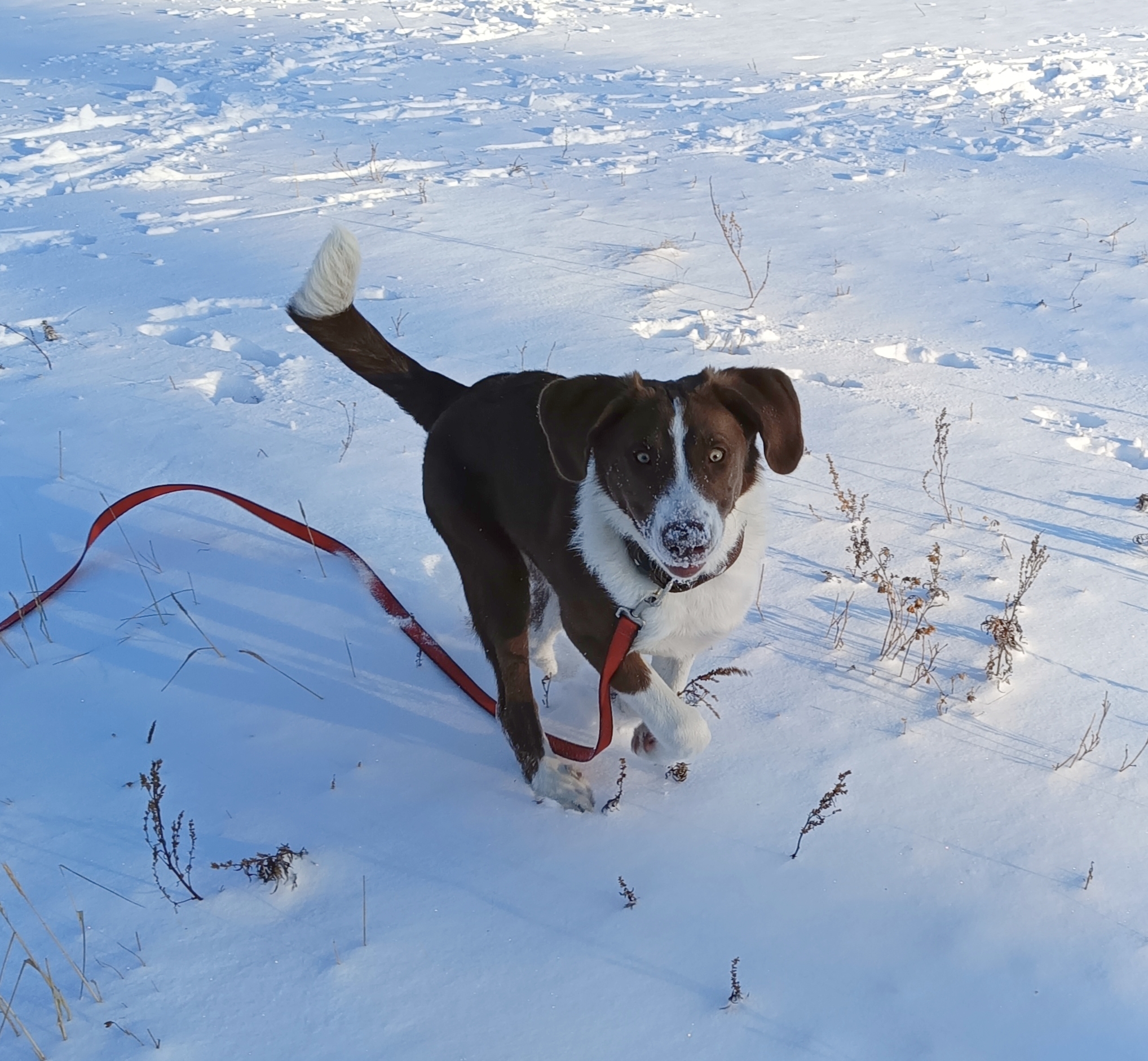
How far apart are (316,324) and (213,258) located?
3.78 m

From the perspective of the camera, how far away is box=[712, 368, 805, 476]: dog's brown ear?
2514 mm

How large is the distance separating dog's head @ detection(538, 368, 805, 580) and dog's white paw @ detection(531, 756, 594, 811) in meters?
0.63

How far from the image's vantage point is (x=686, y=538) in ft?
7.46

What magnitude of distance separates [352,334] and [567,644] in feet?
4.14

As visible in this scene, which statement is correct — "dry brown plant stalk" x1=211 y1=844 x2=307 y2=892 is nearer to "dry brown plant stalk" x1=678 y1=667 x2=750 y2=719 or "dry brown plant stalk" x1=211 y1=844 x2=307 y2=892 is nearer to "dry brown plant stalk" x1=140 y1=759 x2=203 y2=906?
"dry brown plant stalk" x1=140 y1=759 x2=203 y2=906

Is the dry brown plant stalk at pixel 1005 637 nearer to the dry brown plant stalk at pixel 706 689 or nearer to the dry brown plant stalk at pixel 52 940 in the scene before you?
the dry brown plant stalk at pixel 706 689

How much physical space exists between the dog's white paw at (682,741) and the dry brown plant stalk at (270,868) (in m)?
0.94

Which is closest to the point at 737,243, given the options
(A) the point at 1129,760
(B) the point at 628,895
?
(A) the point at 1129,760

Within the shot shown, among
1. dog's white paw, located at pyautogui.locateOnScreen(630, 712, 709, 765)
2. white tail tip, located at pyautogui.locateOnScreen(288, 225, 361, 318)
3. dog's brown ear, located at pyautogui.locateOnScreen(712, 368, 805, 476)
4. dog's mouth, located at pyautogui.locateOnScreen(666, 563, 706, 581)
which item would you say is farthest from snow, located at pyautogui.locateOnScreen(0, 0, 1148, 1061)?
white tail tip, located at pyautogui.locateOnScreen(288, 225, 361, 318)

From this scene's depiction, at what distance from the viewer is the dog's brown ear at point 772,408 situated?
2.51 meters

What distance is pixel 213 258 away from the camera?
648 centimetres

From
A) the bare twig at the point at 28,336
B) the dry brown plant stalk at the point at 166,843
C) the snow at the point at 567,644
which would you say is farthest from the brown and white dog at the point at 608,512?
the bare twig at the point at 28,336

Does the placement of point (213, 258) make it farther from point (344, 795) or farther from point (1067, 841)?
point (1067, 841)

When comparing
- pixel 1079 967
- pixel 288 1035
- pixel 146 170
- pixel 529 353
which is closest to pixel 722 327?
pixel 529 353
